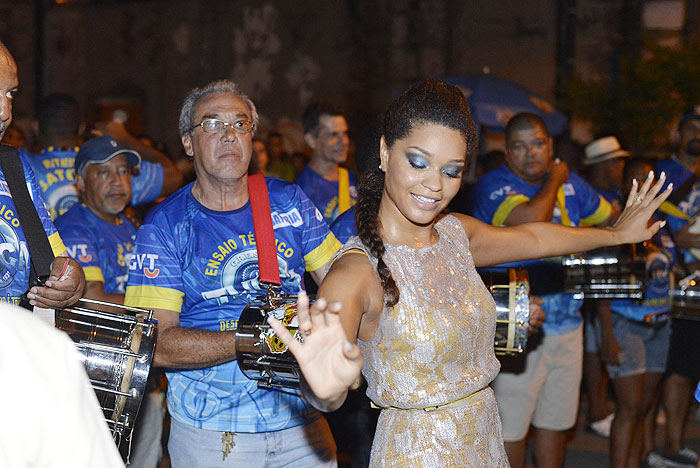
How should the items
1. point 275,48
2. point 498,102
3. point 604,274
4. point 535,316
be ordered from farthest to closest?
1. point 275,48
2. point 498,102
3. point 604,274
4. point 535,316

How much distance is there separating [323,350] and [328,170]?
4.51 metres

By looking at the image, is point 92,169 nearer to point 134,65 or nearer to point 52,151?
point 52,151

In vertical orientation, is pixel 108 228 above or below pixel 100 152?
below

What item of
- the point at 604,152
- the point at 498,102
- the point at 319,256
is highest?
the point at 498,102

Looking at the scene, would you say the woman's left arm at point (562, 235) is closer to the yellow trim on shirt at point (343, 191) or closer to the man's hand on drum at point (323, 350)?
the man's hand on drum at point (323, 350)

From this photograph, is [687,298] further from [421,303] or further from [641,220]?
[421,303]

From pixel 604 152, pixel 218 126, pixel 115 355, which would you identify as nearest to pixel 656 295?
pixel 604 152

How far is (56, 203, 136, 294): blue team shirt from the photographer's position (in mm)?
4629

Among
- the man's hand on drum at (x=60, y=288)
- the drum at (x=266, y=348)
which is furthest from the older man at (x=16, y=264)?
the drum at (x=266, y=348)

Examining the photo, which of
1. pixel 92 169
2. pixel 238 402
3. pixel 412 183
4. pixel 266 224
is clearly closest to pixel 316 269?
pixel 266 224

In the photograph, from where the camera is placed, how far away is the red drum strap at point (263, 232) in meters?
3.50

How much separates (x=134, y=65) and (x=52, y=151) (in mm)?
14265

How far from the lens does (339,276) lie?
8.86ft

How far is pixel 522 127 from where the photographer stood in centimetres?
566
